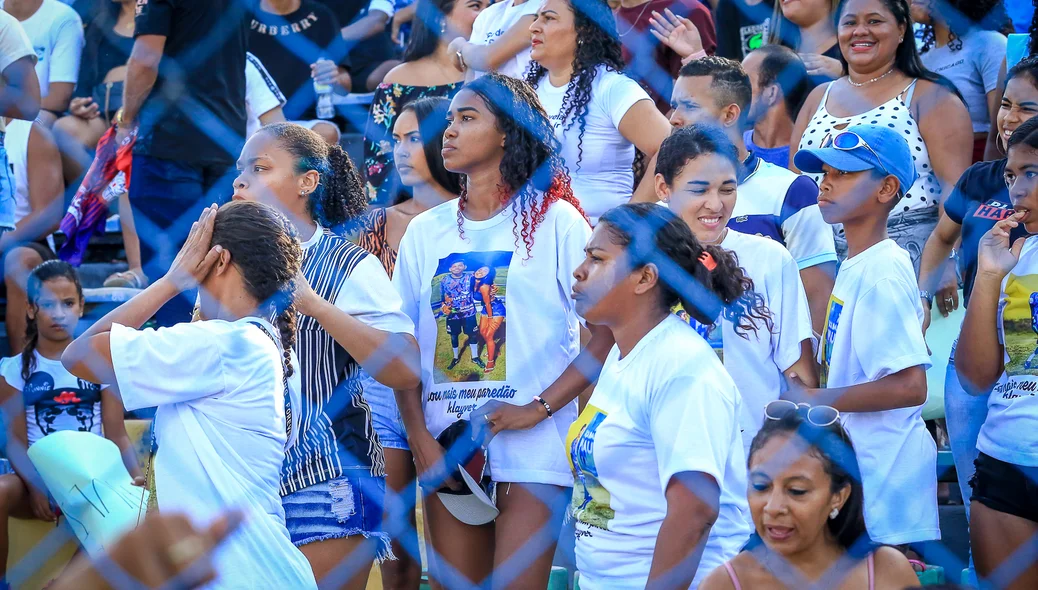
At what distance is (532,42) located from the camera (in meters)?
3.54

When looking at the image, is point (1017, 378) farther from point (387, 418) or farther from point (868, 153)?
point (387, 418)

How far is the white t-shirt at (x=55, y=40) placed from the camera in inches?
193

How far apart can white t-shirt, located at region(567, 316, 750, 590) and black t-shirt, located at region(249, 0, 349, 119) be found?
117 inches

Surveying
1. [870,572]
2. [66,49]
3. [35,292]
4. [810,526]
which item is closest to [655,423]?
[810,526]

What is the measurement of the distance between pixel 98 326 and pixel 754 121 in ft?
7.90

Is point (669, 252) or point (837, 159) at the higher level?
point (837, 159)

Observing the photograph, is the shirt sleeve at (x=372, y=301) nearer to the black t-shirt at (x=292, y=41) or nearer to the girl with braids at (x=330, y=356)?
the girl with braids at (x=330, y=356)

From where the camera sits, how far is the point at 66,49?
16.2 feet

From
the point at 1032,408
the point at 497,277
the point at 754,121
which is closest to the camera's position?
the point at 1032,408

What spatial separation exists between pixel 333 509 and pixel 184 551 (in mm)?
1236

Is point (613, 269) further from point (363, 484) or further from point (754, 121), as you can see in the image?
point (754, 121)

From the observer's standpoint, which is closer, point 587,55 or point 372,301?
point 372,301

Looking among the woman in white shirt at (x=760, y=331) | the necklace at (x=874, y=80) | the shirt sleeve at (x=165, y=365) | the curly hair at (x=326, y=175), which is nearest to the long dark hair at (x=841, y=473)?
the woman in white shirt at (x=760, y=331)

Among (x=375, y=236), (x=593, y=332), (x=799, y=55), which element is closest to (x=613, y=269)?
(x=593, y=332)
